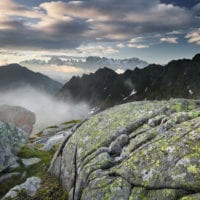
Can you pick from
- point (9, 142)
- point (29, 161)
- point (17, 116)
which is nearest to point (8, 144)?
point (9, 142)

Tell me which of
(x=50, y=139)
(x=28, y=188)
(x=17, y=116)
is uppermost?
(x=28, y=188)

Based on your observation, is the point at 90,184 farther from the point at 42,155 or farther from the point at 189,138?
the point at 42,155

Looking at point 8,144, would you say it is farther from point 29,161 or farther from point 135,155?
point 135,155

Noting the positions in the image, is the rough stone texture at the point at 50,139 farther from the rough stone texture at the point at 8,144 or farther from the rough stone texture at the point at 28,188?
the rough stone texture at the point at 8,144

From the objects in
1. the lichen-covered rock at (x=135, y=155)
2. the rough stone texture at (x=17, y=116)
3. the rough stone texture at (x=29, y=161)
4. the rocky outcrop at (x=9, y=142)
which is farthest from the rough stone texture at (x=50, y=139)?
the rough stone texture at (x=17, y=116)

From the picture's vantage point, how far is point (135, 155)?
18.3 m

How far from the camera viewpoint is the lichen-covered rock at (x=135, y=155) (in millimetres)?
15367

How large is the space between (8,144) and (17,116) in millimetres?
88021

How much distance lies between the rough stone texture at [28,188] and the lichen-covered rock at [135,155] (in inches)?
85.7

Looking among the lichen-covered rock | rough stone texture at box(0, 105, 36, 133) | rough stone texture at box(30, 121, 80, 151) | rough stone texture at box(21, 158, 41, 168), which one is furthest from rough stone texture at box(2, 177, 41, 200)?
rough stone texture at box(0, 105, 36, 133)

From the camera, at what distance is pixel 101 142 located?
2245cm

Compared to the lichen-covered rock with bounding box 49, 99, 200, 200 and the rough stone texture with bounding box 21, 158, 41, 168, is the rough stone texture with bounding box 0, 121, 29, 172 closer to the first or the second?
the rough stone texture with bounding box 21, 158, 41, 168

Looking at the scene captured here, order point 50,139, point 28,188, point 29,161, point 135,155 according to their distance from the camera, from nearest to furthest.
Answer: point 135,155
point 28,188
point 29,161
point 50,139

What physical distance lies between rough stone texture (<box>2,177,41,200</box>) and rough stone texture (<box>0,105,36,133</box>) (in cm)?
8814
